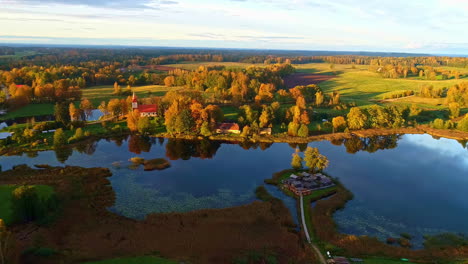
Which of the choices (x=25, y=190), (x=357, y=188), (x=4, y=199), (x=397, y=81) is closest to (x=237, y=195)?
(x=357, y=188)

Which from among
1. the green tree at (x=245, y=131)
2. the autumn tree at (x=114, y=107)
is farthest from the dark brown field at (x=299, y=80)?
the autumn tree at (x=114, y=107)

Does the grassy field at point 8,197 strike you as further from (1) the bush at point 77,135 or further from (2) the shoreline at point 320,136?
(1) the bush at point 77,135

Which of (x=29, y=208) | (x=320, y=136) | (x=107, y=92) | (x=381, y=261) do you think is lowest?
(x=381, y=261)

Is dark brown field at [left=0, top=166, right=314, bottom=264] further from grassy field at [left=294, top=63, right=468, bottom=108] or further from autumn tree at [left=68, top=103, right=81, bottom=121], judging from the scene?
grassy field at [left=294, top=63, right=468, bottom=108]

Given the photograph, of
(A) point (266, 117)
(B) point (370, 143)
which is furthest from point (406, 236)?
(A) point (266, 117)

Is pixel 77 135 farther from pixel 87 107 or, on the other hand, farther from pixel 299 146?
pixel 299 146

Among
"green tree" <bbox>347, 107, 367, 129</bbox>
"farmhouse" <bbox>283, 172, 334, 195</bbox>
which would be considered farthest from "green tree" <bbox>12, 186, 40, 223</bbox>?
"green tree" <bbox>347, 107, 367, 129</bbox>
